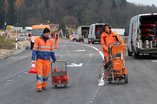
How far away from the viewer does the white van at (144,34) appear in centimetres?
2703

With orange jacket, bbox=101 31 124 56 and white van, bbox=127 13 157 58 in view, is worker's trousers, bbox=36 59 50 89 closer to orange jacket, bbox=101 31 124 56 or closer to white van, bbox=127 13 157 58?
orange jacket, bbox=101 31 124 56

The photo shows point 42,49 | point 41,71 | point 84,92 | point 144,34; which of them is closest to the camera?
point 84,92

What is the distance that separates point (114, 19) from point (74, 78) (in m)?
132

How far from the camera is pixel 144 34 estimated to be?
27.9 metres

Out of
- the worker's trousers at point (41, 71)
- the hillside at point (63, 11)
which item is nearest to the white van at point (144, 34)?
the worker's trousers at point (41, 71)

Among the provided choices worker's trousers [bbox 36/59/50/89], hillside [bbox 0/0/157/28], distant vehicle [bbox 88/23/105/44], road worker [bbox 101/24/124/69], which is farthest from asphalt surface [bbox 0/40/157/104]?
hillside [bbox 0/0/157/28]

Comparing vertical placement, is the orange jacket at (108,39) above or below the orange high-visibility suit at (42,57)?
above

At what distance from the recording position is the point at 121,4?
152 meters

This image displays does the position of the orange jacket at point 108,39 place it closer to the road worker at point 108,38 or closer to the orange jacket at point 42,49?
the road worker at point 108,38

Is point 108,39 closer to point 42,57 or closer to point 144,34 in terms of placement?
point 42,57

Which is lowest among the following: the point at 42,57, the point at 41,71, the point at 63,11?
the point at 41,71

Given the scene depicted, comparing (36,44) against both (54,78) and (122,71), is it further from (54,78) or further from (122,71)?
(122,71)

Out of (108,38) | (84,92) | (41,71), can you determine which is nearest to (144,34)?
(108,38)

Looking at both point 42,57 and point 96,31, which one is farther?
point 96,31
